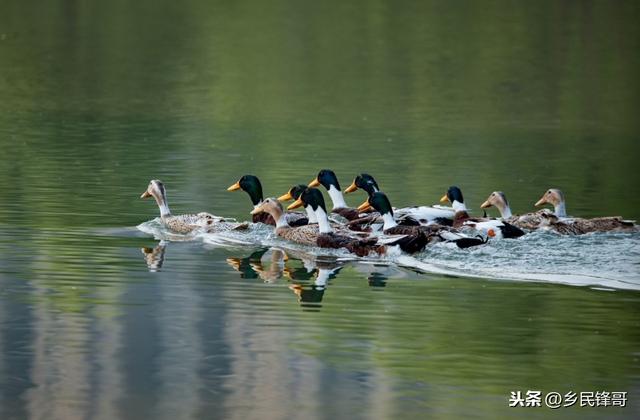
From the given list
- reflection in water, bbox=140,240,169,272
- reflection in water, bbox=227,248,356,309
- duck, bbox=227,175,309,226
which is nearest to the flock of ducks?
duck, bbox=227,175,309,226

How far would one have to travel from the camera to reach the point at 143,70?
177 ft

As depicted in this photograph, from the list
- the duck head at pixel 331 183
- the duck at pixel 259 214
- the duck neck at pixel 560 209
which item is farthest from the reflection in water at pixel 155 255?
the duck neck at pixel 560 209

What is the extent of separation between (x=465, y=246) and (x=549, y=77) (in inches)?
1488

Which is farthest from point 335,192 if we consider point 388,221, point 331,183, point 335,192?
point 388,221

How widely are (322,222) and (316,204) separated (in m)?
0.47

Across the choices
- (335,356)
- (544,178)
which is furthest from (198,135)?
(335,356)

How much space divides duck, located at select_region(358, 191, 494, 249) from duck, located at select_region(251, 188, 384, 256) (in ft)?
1.38

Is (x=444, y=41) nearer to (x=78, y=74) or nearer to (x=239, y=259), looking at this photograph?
(x=78, y=74)

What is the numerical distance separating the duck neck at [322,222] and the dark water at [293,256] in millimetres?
908

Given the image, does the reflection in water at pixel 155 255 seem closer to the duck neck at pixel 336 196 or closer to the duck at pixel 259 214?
the duck at pixel 259 214

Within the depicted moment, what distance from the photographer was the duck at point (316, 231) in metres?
17.4

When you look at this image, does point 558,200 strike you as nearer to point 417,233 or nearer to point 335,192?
point 335,192

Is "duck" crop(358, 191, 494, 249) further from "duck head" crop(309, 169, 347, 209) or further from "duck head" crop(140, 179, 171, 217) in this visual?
"duck head" crop(140, 179, 171, 217)

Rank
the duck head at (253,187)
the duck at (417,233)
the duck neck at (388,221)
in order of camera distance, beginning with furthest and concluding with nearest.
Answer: the duck head at (253,187) < the duck neck at (388,221) < the duck at (417,233)
